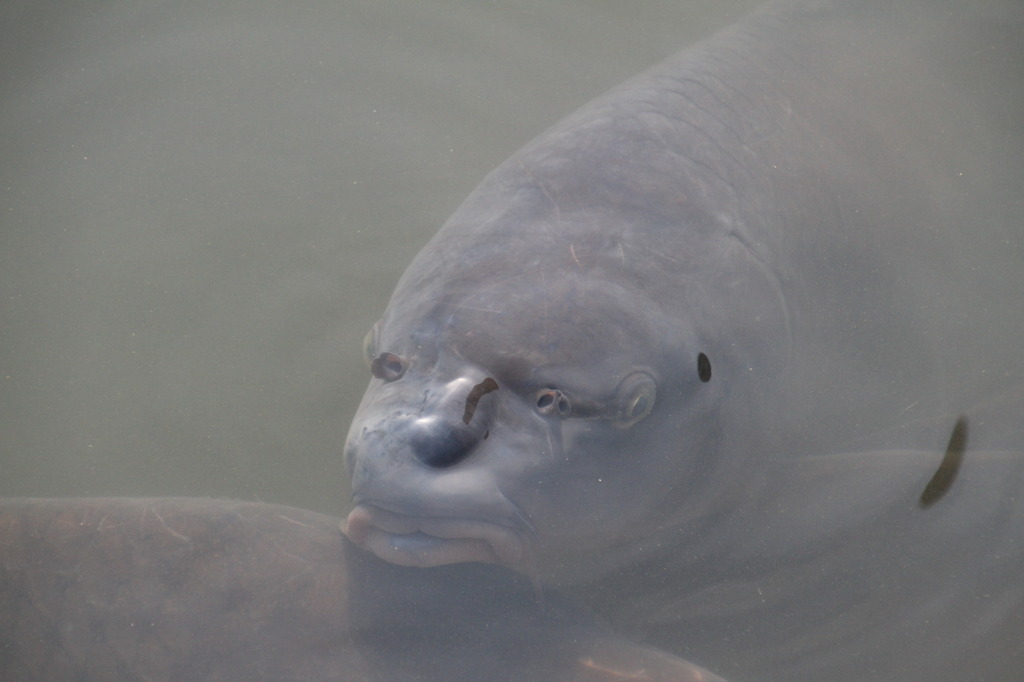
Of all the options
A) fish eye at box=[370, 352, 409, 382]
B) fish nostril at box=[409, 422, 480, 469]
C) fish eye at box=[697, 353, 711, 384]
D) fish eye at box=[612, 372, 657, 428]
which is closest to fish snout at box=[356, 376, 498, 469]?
fish nostril at box=[409, 422, 480, 469]

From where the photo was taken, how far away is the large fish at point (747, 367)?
7.79 ft

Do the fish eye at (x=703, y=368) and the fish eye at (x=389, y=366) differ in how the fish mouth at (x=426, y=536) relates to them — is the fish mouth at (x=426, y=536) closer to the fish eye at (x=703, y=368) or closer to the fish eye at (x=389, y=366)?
the fish eye at (x=389, y=366)

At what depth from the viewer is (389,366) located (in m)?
2.46

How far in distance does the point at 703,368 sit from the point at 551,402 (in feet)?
1.98

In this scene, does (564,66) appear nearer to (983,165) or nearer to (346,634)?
(983,165)

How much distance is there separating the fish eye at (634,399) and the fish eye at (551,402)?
0.57 feet

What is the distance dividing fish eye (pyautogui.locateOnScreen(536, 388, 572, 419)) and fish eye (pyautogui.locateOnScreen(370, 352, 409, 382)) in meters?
0.39

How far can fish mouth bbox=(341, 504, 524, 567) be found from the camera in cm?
228

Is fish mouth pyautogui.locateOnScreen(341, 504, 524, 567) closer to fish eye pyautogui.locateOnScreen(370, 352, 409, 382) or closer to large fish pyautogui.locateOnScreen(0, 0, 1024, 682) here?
large fish pyautogui.locateOnScreen(0, 0, 1024, 682)

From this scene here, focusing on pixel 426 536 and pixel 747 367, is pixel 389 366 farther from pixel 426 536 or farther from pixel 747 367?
pixel 747 367

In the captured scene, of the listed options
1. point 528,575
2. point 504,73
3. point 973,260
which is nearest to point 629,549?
point 528,575

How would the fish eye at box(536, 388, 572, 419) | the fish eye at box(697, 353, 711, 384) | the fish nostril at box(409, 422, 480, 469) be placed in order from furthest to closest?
1. the fish eye at box(697, 353, 711, 384)
2. the fish eye at box(536, 388, 572, 419)
3. the fish nostril at box(409, 422, 480, 469)

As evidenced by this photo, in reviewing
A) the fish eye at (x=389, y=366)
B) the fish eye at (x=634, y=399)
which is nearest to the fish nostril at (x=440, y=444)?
the fish eye at (x=389, y=366)

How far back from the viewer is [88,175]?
4816 millimetres
